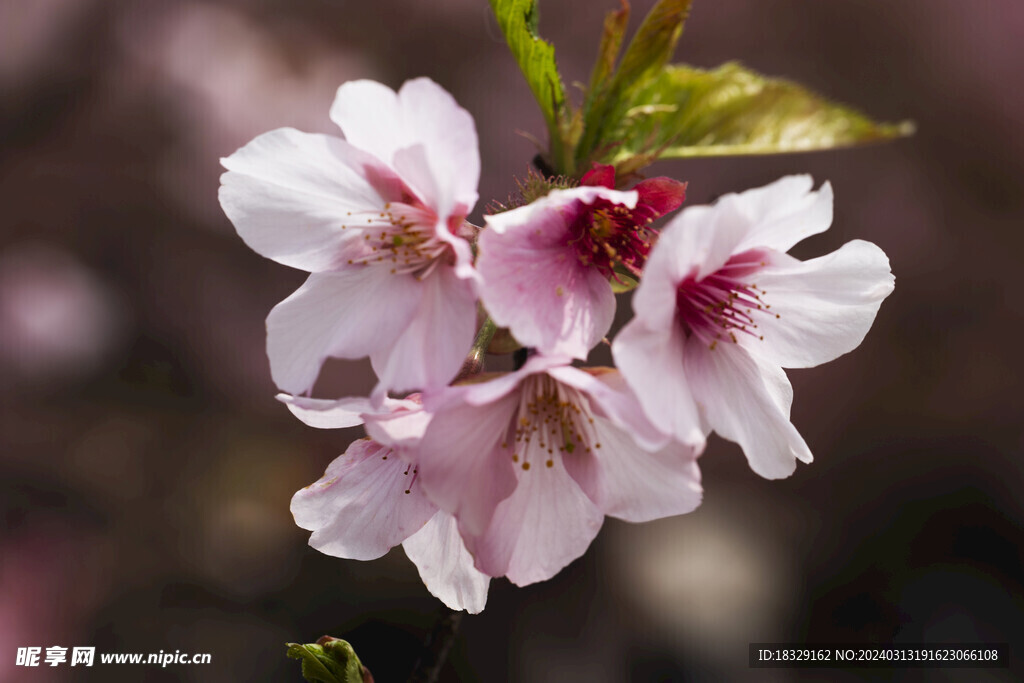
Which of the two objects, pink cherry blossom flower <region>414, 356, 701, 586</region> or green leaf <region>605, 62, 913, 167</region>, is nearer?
pink cherry blossom flower <region>414, 356, 701, 586</region>

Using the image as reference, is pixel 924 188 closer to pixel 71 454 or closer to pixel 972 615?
pixel 972 615

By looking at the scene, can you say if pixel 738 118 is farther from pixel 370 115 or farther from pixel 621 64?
pixel 370 115

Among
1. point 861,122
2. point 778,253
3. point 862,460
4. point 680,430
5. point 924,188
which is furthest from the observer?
point 924,188

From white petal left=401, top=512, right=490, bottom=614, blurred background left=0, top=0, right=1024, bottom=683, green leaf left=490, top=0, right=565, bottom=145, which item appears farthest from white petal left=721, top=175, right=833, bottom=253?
blurred background left=0, top=0, right=1024, bottom=683

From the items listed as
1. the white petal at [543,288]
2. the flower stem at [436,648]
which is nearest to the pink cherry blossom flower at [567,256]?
the white petal at [543,288]

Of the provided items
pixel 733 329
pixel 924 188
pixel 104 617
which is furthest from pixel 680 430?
pixel 924 188

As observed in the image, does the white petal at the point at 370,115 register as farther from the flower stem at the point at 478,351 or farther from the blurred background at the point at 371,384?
the blurred background at the point at 371,384

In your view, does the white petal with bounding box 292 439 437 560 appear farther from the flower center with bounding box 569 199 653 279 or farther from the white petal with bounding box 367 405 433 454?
the flower center with bounding box 569 199 653 279
